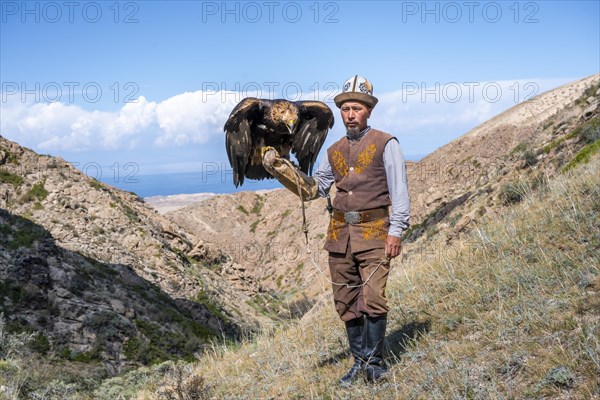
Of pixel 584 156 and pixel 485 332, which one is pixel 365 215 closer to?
pixel 485 332

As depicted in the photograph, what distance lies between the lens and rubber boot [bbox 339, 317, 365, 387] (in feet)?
14.4

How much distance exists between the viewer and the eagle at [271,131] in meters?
5.34

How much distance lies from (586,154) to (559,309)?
7720mm

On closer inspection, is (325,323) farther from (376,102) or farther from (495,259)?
(376,102)

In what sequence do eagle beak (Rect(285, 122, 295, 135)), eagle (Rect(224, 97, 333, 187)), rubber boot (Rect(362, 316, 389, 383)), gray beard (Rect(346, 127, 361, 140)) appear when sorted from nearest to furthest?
rubber boot (Rect(362, 316, 389, 383)) → gray beard (Rect(346, 127, 361, 140)) → eagle beak (Rect(285, 122, 295, 135)) → eagle (Rect(224, 97, 333, 187))

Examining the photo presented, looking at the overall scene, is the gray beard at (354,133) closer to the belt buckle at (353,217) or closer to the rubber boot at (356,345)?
the belt buckle at (353,217)

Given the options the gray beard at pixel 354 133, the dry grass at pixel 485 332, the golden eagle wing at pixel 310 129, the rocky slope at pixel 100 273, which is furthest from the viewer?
the rocky slope at pixel 100 273

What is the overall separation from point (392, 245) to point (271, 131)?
2009 mm

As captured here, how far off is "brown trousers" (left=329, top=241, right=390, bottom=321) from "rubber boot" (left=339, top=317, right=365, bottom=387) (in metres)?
0.09

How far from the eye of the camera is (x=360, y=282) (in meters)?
4.43

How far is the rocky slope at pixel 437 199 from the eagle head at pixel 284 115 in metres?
6.96

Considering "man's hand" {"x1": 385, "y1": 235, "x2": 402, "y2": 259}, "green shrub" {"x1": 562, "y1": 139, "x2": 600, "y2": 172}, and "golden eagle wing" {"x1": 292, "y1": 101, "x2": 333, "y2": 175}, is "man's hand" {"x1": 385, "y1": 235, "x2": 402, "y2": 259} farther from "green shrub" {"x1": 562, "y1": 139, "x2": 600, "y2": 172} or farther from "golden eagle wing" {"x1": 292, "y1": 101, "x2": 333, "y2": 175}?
"green shrub" {"x1": 562, "y1": 139, "x2": 600, "y2": 172}

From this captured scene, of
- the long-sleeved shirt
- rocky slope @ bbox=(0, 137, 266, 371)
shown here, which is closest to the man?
the long-sleeved shirt

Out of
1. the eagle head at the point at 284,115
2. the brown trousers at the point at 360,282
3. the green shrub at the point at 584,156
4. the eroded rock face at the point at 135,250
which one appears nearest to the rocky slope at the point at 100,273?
the eroded rock face at the point at 135,250
